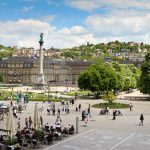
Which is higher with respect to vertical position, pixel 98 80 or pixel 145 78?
pixel 145 78

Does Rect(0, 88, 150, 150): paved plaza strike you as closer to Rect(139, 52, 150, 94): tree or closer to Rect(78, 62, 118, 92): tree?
Rect(139, 52, 150, 94): tree

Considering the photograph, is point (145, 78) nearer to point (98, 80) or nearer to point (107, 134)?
point (98, 80)

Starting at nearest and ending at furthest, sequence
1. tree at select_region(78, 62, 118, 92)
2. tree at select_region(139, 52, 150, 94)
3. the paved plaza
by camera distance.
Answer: the paved plaza
tree at select_region(139, 52, 150, 94)
tree at select_region(78, 62, 118, 92)

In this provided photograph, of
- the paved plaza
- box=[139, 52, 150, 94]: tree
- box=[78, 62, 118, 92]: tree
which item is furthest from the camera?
box=[78, 62, 118, 92]: tree

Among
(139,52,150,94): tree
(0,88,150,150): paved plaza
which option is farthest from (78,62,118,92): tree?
(0,88,150,150): paved plaza

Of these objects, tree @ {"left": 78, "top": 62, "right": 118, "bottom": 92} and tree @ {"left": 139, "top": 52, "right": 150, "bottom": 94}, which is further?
tree @ {"left": 78, "top": 62, "right": 118, "bottom": 92}

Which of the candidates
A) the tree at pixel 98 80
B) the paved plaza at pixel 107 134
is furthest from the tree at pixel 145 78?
the paved plaza at pixel 107 134

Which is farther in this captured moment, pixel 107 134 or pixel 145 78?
pixel 145 78

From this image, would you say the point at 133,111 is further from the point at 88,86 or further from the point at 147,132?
the point at 88,86

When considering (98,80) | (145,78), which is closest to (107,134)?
(145,78)

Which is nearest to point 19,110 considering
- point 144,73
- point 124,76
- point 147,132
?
point 147,132

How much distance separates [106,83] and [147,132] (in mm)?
53380

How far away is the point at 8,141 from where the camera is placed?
34.7 m

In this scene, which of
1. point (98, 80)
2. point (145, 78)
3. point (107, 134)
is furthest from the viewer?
point (98, 80)
